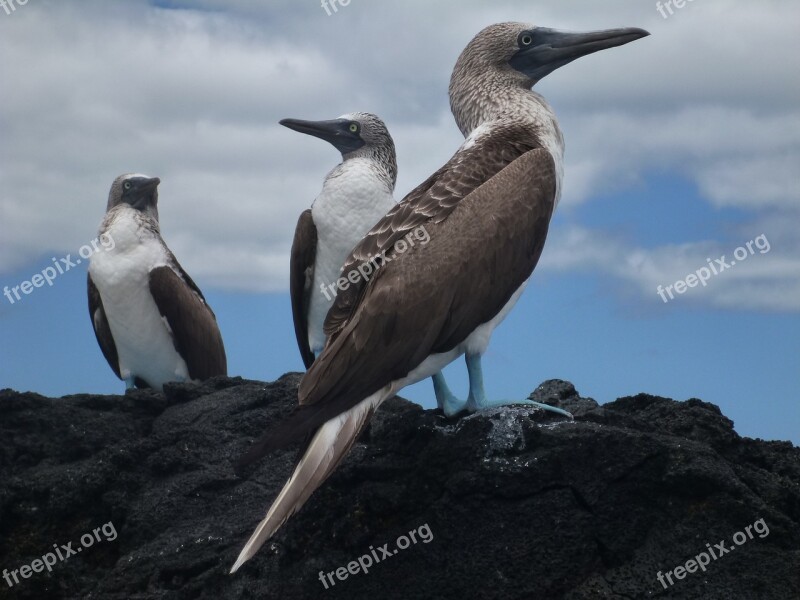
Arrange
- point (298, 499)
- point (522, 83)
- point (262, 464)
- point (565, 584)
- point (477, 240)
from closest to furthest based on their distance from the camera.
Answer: point (298, 499) < point (565, 584) < point (477, 240) < point (262, 464) < point (522, 83)

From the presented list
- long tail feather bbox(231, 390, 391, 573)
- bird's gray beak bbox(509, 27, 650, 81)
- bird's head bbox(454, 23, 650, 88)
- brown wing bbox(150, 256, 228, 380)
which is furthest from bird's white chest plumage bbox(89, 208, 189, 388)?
Result: long tail feather bbox(231, 390, 391, 573)

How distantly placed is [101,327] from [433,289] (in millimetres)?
5893

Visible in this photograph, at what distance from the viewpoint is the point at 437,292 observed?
5500mm

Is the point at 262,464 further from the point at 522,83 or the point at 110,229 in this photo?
the point at 110,229

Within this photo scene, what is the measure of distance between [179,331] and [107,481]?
367 cm

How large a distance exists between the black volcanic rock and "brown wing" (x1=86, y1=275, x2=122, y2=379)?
4198 mm

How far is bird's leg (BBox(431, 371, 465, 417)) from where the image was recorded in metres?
5.88

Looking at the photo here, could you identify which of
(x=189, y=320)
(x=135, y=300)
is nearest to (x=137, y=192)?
(x=135, y=300)

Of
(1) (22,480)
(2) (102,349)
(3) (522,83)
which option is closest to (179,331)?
(2) (102,349)

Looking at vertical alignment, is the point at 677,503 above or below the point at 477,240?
below

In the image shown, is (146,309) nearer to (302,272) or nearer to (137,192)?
(137,192)

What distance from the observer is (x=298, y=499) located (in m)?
4.94

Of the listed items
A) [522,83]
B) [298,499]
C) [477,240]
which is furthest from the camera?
[522,83]

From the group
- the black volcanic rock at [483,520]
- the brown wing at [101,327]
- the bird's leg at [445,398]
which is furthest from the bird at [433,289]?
the brown wing at [101,327]
